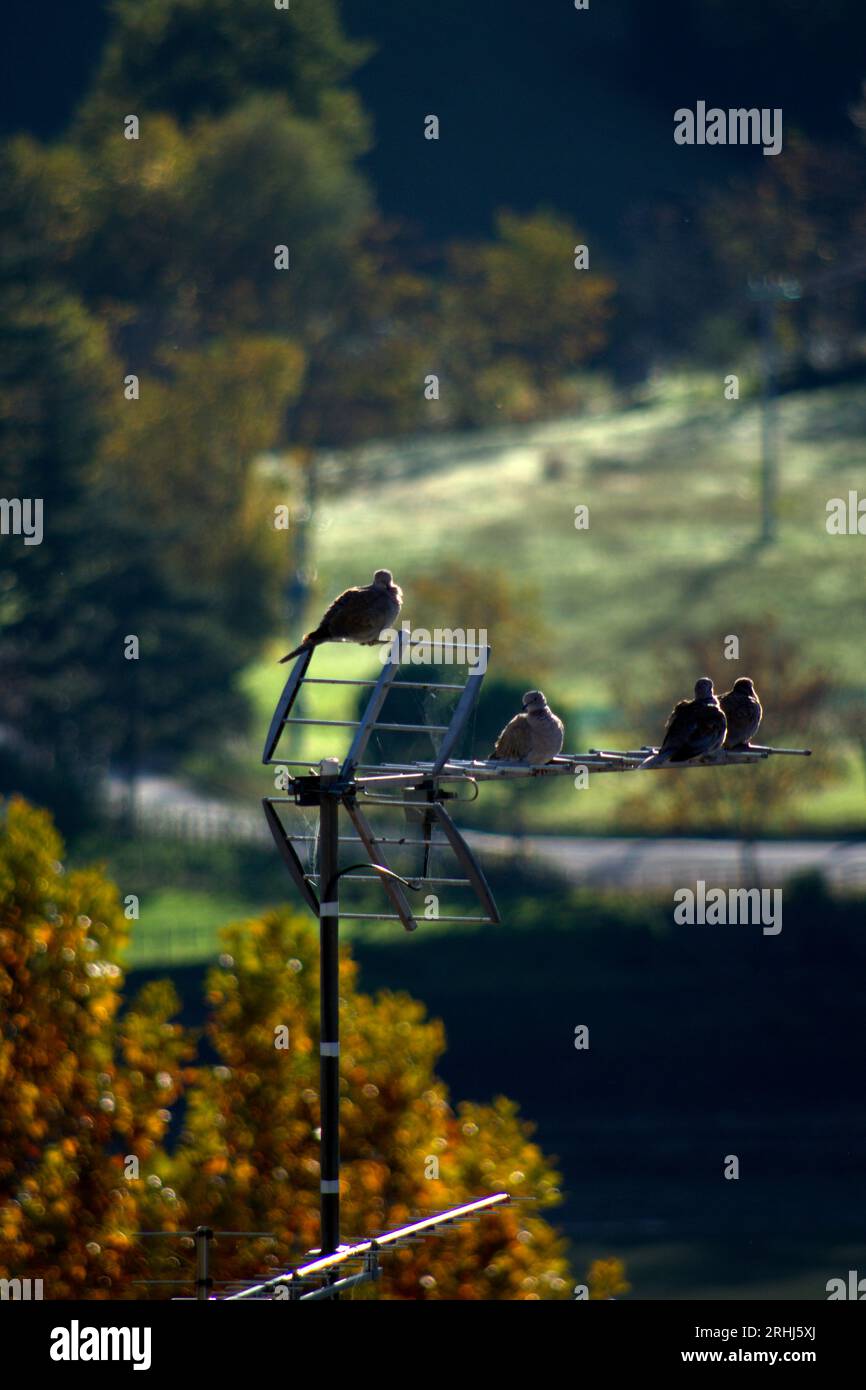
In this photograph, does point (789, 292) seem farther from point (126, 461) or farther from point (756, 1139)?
point (756, 1139)

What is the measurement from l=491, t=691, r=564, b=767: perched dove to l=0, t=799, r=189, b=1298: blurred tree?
1192cm

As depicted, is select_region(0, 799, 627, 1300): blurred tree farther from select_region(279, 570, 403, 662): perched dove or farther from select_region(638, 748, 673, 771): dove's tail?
select_region(638, 748, 673, 771): dove's tail

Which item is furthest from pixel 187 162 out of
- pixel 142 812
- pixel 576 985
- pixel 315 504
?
pixel 576 985

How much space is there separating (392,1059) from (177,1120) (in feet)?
94.7

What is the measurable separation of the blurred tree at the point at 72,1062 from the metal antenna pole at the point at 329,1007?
13.2 m

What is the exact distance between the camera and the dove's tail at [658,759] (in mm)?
16703

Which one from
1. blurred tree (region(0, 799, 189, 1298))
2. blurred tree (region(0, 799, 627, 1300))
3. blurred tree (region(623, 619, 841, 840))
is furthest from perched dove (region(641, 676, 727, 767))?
blurred tree (region(623, 619, 841, 840))

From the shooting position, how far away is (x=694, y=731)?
58.2 ft

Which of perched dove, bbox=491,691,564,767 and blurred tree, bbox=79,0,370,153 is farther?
blurred tree, bbox=79,0,370,153

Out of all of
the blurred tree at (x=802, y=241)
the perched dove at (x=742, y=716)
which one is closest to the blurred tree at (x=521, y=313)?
the blurred tree at (x=802, y=241)

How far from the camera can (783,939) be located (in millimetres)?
60625

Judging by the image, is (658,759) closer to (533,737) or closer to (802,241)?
(533,737)

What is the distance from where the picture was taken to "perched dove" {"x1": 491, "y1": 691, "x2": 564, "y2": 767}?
17.9 m

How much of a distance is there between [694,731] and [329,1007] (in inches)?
152
